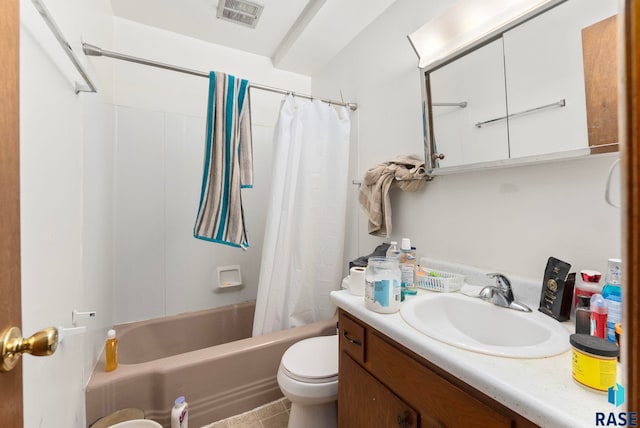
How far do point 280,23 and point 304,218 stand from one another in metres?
1.40

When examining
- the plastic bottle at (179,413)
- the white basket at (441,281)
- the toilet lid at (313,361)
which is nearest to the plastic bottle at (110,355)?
the plastic bottle at (179,413)

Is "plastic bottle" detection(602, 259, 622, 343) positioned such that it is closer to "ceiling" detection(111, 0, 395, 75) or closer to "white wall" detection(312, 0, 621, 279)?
"white wall" detection(312, 0, 621, 279)

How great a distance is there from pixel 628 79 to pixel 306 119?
165 centimetres

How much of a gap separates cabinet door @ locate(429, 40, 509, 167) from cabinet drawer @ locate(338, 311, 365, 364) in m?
0.83

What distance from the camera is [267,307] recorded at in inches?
66.0

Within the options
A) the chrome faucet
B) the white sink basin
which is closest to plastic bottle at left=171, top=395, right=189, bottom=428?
the white sink basin

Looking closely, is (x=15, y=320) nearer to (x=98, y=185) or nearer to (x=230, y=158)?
(x=230, y=158)

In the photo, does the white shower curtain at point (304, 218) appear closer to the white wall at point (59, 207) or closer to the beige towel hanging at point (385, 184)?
the beige towel hanging at point (385, 184)

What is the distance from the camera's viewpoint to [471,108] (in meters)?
1.16

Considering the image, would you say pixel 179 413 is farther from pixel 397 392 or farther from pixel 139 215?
pixel 139 215

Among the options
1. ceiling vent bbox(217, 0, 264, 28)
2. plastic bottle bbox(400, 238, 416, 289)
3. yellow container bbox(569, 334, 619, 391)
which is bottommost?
yellow container bbox(569, 334, 619, 391)

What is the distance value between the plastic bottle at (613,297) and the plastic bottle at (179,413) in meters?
1.55

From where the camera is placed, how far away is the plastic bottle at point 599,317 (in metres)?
0.66

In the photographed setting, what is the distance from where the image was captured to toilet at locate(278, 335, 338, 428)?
1.14 meters
